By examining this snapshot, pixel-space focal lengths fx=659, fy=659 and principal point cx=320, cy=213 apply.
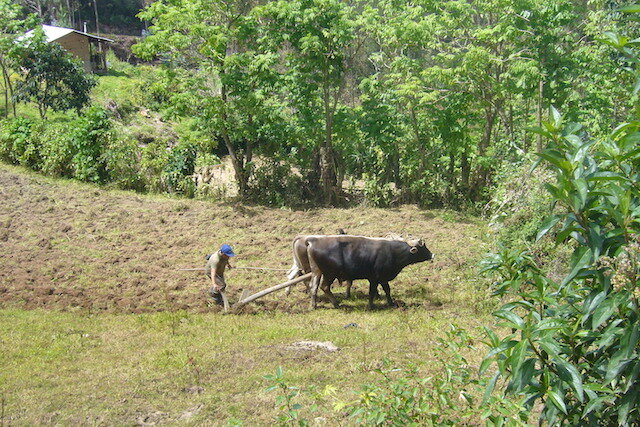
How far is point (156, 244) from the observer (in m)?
15.5

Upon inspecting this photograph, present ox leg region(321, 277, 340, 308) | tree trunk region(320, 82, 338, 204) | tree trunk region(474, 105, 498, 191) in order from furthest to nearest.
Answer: tree trunk region(474, 105, 498, 191), tree trunk region(320, 82, 338, 204), ox leg region(321, 277, 340, 308)

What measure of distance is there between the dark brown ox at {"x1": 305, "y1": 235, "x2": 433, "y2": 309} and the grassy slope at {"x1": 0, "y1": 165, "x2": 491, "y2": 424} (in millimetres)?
476

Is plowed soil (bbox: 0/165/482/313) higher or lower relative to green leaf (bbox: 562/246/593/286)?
lower

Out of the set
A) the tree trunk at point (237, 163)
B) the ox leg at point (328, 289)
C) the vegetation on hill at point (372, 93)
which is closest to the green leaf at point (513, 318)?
the ox leg at point (328, 289)

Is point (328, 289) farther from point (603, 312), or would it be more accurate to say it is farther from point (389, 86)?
point (389, 86)

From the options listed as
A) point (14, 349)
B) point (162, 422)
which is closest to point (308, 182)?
point (14, 349)

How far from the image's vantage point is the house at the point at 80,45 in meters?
36.6

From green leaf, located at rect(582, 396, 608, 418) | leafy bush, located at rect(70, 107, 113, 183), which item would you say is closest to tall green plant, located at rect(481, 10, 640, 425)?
green leaf, located at rect(582, 396, 608, 418)

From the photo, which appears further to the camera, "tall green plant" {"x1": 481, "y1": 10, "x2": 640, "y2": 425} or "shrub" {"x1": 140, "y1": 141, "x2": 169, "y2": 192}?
"shrub" {"x1": 140, "y1": 141, "x2": 169, "y2": 192}

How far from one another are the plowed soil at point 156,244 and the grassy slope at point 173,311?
0.05 meters

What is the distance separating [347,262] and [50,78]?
2052 cm

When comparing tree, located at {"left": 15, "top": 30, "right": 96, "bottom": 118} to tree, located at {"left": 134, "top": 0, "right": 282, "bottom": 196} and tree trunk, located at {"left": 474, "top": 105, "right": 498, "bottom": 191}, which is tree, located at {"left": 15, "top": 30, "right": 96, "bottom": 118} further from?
tree trunk, located at {"left": 474, "top": 105, "right": 498, "bottom": 191}

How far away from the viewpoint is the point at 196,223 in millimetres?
17016

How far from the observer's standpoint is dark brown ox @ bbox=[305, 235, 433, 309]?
38.8 ft
